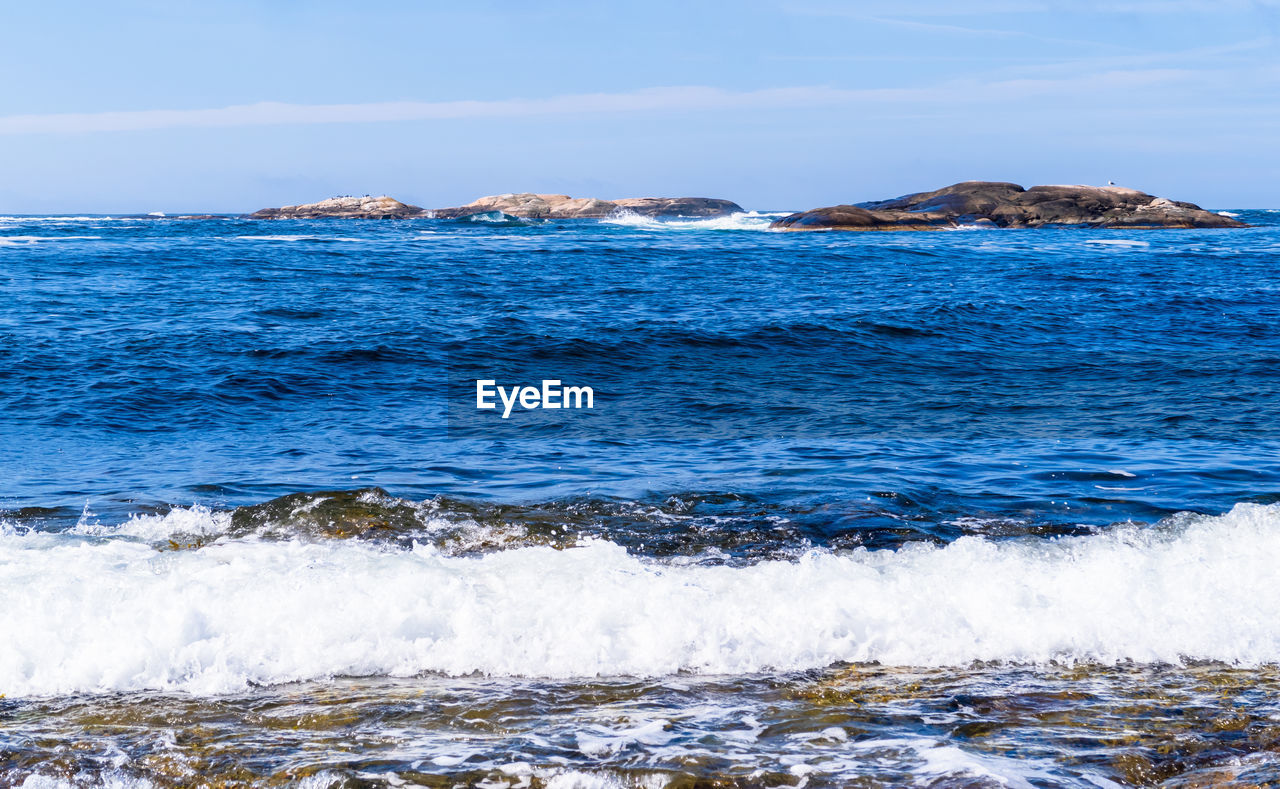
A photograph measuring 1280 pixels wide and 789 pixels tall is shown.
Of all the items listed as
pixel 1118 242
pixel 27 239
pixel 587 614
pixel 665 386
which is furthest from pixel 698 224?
pixel 587 614

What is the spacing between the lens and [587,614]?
219 inches

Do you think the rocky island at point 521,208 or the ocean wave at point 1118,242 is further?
the rocky island at point 521,208

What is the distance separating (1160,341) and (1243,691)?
625 inches

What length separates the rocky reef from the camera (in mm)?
53531

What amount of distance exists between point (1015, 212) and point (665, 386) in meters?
52.2

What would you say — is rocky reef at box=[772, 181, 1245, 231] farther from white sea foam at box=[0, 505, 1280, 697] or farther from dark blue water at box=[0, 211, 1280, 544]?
white sea foam at box=[0, 505, 1280, 697]

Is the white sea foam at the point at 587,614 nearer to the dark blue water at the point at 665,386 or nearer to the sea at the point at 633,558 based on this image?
the sea at the point at 633,558

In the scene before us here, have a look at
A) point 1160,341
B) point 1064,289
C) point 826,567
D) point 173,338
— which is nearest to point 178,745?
point 826,567

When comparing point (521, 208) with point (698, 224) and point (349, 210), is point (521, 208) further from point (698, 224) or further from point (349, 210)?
point (698, 224)

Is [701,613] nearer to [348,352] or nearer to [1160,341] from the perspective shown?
[348,352]

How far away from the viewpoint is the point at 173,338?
16.7m

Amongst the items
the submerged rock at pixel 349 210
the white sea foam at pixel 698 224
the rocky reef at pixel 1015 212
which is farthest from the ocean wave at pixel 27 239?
the submerged rock at pixel 349 210

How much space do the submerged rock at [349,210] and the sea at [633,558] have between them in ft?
309

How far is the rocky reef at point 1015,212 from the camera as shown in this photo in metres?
53.5
